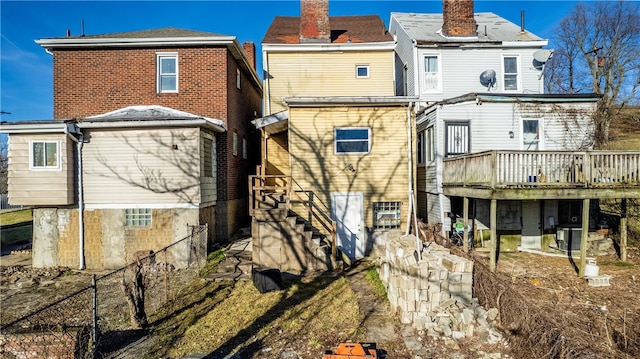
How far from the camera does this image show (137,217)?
1207 cm

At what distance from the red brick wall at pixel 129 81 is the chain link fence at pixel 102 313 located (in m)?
5.48

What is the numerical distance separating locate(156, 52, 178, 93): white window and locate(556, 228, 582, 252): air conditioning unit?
15.7 metres

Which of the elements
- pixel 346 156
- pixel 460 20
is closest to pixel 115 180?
pixel 346 156

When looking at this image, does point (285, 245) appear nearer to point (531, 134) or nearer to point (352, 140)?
point (352, 140)

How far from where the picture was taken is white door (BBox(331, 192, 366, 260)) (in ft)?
41.9

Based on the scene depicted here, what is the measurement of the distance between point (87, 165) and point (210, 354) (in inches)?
370

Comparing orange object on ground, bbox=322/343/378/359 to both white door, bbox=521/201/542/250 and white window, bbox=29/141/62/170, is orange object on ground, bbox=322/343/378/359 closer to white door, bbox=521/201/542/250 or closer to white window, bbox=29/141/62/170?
white door, bbox=521/201/542/250

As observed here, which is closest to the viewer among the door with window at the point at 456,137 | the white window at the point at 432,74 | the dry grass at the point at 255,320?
the dry grass at the point at 255,320

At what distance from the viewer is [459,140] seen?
13148 millimetres

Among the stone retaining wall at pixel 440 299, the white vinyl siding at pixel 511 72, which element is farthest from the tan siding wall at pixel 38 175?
the white vinyl siding at pixel 511 72

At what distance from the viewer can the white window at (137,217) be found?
39.6ft

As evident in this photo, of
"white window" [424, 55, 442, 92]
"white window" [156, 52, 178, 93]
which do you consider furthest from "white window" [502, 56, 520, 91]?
"white window" [156, 52, 178, 93]

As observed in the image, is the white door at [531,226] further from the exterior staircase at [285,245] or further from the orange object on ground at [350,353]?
the orange object on ground at [350,353]

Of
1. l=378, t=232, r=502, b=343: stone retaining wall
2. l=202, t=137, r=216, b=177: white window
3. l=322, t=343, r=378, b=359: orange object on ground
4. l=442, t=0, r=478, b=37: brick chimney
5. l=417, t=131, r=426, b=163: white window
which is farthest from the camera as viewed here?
l=442, t=0, r=478, b=37: brick chimney
